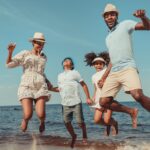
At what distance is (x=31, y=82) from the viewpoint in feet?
27.1

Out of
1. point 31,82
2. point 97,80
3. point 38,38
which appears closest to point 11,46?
point 38,38

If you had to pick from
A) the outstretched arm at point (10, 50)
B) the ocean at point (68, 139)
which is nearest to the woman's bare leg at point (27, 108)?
the outstretched arm at point (10, 50)

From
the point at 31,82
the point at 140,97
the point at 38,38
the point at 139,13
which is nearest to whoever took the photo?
the point at 139,13

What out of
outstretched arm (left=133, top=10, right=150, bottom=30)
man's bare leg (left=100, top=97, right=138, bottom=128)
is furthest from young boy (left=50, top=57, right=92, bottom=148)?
outstretched arm (left=133, top=10, right=150, bottom=30)

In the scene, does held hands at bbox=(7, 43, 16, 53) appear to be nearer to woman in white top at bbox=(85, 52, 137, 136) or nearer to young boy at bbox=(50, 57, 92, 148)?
young boy at bbox=(50, 57, 92, 148)

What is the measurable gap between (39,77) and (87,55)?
289cm

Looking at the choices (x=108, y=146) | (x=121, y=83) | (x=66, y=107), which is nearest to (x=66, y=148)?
(x=108, y=146)

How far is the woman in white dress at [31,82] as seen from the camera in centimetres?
822

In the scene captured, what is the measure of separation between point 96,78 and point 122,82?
100 inches

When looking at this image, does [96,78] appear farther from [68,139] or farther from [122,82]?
[68,139]

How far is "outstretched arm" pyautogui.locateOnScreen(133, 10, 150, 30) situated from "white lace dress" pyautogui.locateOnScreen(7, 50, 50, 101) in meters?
2.43

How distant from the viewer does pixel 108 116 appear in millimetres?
10156

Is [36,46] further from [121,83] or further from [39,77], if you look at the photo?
[121,83]

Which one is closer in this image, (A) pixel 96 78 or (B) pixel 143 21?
(B) pixel 143 21
